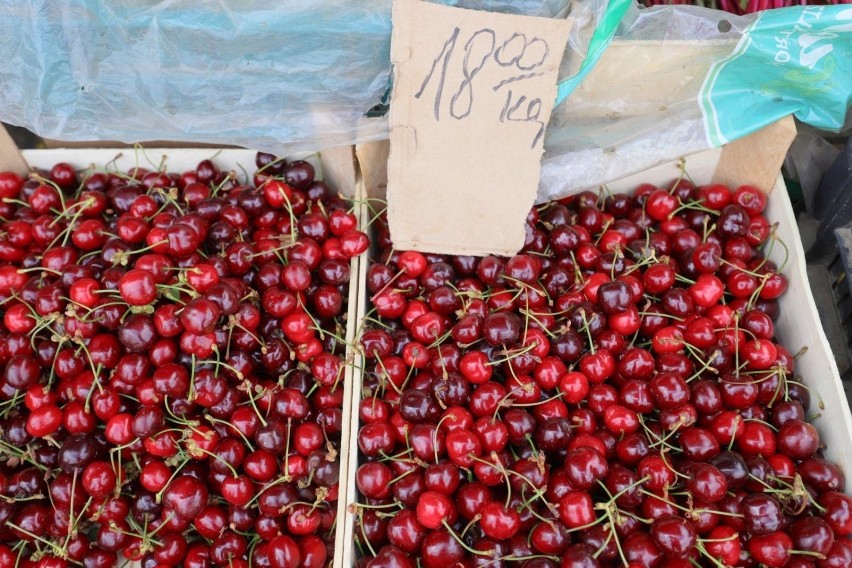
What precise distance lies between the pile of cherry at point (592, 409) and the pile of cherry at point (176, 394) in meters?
0.16

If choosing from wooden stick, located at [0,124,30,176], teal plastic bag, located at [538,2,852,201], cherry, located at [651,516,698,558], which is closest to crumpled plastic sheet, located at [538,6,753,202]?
teal plastic bag, located at [538,2,852,201]

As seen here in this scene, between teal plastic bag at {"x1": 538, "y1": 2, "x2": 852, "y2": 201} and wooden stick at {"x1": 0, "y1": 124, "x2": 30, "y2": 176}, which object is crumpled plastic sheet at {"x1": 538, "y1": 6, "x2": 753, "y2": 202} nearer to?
teal plastic bag at {"x1": 538, "y1": 2, "x2": 852, "y2": 201}

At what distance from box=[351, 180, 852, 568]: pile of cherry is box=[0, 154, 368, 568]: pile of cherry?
16cm

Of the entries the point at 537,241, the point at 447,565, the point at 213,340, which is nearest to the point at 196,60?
the point at 213,340

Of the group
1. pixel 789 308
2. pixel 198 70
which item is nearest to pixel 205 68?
pixel 198 70

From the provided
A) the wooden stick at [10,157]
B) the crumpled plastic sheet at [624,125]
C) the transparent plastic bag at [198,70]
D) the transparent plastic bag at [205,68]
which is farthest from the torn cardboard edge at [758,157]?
the wooden stick at [10,157]

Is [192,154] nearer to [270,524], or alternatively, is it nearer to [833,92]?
[270,524]

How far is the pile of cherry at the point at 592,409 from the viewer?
4.63ft

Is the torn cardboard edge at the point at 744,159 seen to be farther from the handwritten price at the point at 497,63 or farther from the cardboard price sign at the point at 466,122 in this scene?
the handwritten price at the point at 497,63

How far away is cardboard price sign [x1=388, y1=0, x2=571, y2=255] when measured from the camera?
152 centimetres

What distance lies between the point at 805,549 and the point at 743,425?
0.98 ft

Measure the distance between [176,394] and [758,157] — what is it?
182 cm

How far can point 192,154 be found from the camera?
2.16 metres

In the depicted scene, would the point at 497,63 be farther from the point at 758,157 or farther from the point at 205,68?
the point at 758,157
